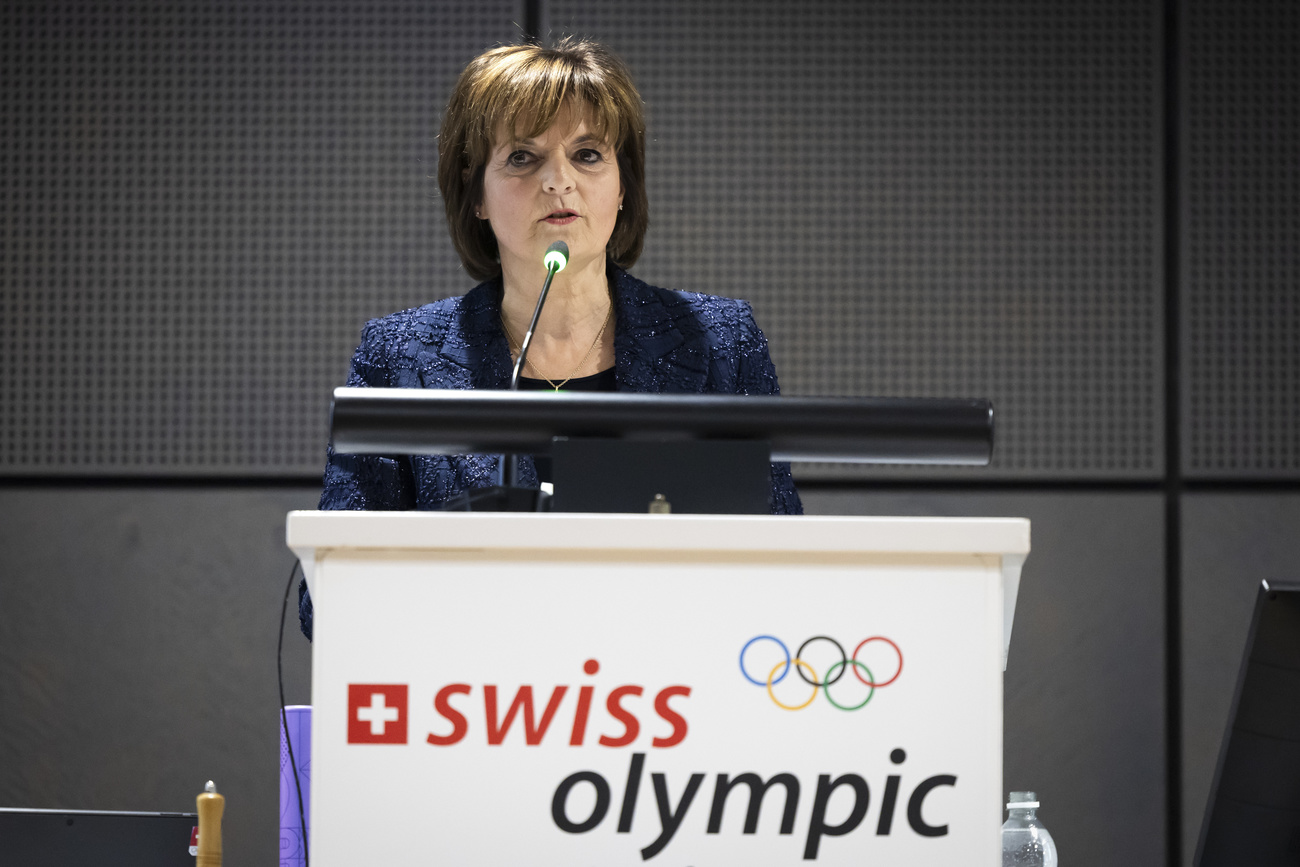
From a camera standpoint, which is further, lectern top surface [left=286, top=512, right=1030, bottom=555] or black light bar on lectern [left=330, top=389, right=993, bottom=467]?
black light bar on lectern [left=330, top=389, right=993, bottom=467]

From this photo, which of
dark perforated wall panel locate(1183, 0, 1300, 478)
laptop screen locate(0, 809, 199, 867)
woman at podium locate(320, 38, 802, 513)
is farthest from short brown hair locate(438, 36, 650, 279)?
dark perforated wall panel locate(1183, 0, 1300, 478)

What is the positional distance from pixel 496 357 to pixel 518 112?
1.04 ft

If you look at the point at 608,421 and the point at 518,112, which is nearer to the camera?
the point at 608,421

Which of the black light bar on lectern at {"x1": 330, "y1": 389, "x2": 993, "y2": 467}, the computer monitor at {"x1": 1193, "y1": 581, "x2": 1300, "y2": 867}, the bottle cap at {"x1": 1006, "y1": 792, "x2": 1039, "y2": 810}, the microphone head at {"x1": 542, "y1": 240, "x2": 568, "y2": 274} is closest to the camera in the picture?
the black light bar on lectern at {"x1": 330, "y1": 389, "x2": 993, "y2": 467}

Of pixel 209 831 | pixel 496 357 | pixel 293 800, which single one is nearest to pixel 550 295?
pixel 496 357

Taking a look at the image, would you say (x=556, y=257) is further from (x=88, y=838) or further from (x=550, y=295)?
(x=88, y=838)

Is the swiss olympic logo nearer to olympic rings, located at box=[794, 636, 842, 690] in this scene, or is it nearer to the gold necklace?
olympic rings, located at box=[794, 636, 842, 690]

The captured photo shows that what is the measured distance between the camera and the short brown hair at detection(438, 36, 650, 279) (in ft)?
5.03

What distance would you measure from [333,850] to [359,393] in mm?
285

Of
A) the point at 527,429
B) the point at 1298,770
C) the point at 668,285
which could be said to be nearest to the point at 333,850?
the point at 527,429

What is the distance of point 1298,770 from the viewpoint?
90 centimetres

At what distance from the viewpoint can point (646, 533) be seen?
674 mm

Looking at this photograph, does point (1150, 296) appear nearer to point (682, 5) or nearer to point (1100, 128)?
point (1100, 128)

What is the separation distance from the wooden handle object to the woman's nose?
35.7 inches
